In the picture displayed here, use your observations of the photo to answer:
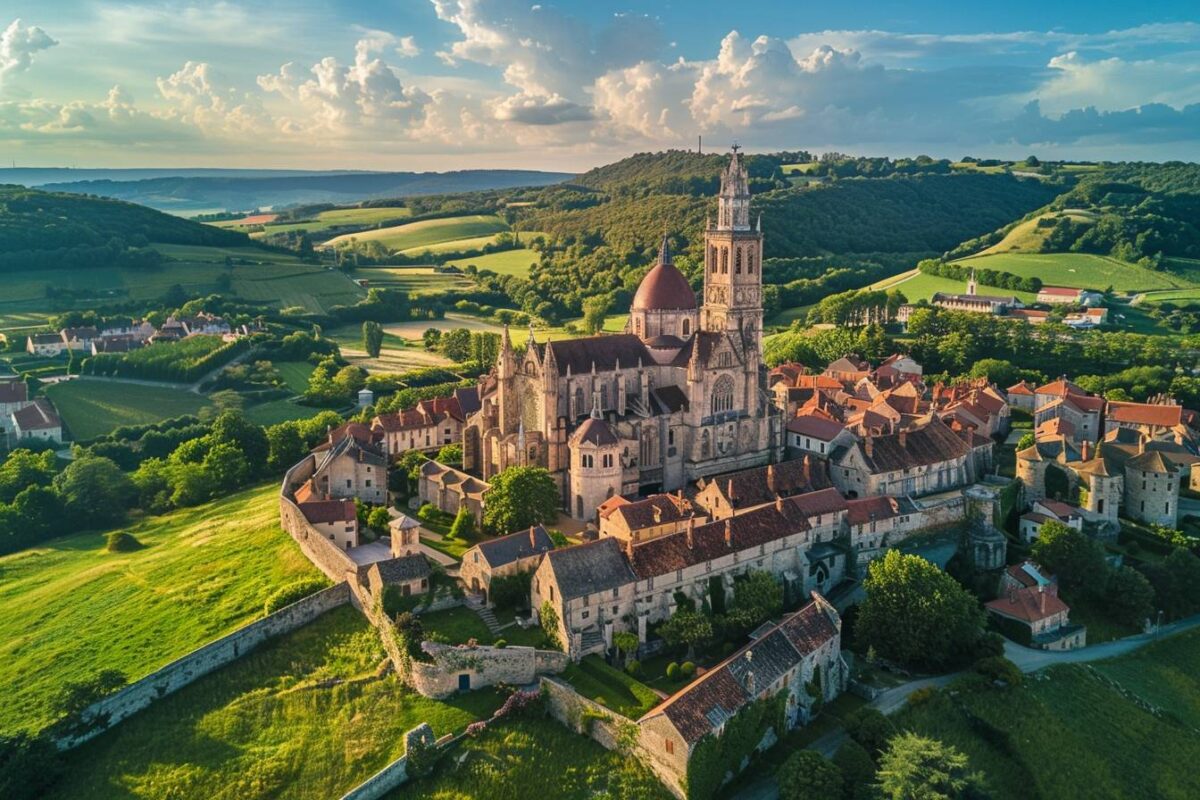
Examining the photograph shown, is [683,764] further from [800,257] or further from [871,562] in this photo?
[800,257]

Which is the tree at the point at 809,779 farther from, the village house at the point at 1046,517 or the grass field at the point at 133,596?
the village house at the point at 1046,517

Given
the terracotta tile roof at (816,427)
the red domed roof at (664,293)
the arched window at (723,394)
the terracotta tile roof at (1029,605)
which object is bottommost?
the terracotta tile roof at (1029,605)

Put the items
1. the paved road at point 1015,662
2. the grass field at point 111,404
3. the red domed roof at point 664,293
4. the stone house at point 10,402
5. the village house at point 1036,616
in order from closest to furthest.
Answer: the paved road at point 1015,662 < the village house at point 1036,616 < the red domed roof at point 664,293 < the stone house at point 10,402 < the grass field at point 111,404

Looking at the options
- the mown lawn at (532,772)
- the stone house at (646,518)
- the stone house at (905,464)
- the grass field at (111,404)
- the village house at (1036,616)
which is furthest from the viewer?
the grass field at (111,404)

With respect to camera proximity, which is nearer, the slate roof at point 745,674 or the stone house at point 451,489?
the slate roof at point 745,674

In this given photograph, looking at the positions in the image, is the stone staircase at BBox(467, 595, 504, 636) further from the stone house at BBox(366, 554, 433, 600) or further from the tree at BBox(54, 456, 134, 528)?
the tree at BBox(54, 456, 134, 528)

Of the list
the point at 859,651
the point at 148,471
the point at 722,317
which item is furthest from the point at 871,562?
the point at 148,471

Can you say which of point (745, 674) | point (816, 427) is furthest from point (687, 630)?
point (816, 427)

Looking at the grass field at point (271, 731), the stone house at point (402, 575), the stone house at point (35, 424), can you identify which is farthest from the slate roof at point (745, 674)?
the stone house at point (35, 424)
